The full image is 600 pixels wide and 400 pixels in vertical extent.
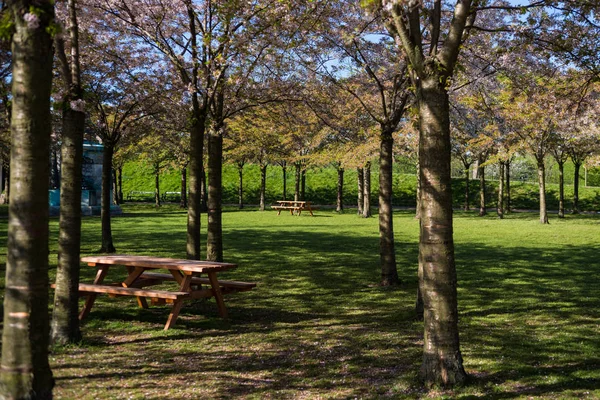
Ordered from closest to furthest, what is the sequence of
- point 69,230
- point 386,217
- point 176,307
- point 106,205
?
point 69,230, point 176,307, point 386,217, point 106,205

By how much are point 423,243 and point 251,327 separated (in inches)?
132

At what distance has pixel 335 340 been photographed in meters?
7.55

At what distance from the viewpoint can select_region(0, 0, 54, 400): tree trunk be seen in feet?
12.8

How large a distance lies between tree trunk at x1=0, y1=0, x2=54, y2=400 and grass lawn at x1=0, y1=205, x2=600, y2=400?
4.39 ft

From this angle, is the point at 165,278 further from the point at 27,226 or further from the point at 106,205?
the point at 106,205

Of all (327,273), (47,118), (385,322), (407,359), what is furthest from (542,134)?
(47,118)

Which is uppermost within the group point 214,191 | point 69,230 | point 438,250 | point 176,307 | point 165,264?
point 214,191

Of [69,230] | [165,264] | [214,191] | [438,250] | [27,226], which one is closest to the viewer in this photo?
[27,226]

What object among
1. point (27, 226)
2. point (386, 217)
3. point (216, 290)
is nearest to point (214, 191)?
point (386, 217)

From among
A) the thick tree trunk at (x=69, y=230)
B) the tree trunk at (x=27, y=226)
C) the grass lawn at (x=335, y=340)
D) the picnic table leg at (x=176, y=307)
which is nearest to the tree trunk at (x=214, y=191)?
the grass lawn at (x=335, y=340)

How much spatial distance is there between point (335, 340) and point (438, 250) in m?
2.42

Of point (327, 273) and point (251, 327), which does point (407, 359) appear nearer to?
point (251, 327)

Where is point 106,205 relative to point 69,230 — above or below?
above

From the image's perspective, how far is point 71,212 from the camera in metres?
6.95
